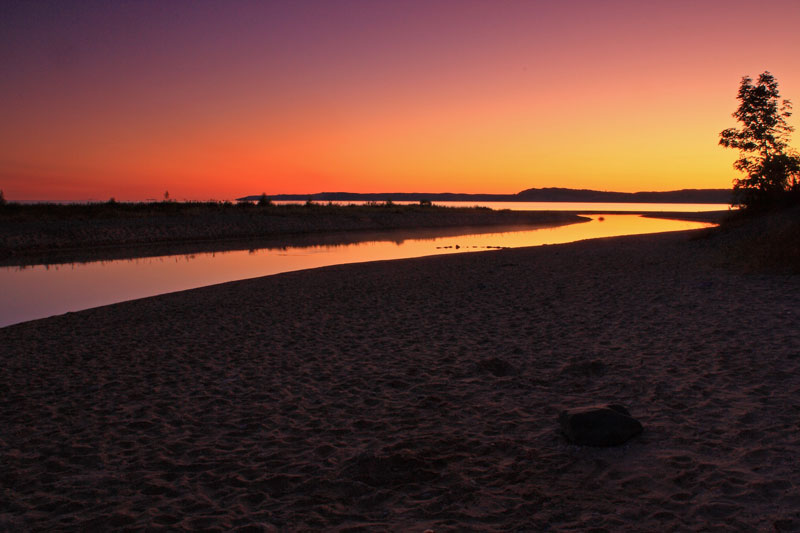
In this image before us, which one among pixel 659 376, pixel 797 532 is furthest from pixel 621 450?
pixel 659 376

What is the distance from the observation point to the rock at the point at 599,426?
562 cm

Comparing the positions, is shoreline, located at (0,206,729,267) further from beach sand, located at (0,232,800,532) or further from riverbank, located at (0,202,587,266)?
beach sand, located at (0,232,800,532)

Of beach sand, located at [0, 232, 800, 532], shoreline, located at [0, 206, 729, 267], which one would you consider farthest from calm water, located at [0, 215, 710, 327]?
beach sand, located at [0, 232, 800, 532]

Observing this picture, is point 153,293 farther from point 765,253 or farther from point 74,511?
point 765,253

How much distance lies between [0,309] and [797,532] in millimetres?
20251

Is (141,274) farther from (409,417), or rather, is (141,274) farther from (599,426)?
(599,426)

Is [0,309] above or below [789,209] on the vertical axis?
below

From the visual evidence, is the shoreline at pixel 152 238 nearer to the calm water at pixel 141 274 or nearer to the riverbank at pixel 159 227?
the riverbank at pixel 159 227

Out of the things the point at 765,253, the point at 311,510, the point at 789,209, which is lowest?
the point at 311,510

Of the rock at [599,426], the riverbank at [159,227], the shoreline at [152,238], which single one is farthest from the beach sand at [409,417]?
the riverbank at [159,227]

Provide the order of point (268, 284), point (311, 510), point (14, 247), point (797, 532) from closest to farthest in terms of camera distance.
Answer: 1. point (797, 532)
2. point (311, 510)
3. point (268, 284)
4. point (14, 247)

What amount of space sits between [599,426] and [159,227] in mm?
43960

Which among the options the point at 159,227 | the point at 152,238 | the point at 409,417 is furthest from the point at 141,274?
the point at 409,417

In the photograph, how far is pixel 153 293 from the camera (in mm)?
19422
